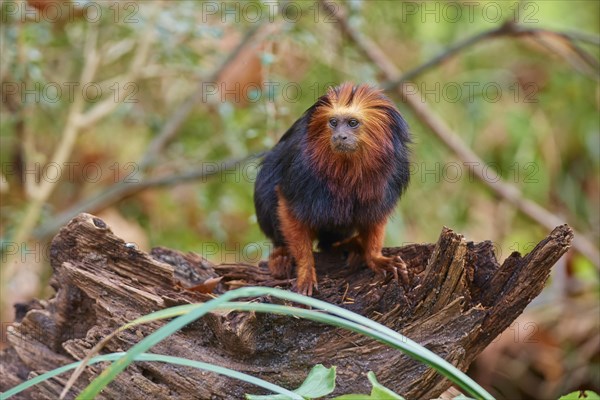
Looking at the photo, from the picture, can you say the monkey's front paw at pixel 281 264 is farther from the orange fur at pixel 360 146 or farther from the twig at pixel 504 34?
the twig at pixel 504 34

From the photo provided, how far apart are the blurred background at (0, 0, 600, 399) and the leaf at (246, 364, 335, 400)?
6.98 ft

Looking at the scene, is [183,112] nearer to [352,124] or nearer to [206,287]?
[206,287]

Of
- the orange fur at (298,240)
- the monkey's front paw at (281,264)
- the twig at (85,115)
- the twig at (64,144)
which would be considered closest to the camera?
the orange fur at (298,240)

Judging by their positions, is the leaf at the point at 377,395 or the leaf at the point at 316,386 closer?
the leaf at the point at 377,395

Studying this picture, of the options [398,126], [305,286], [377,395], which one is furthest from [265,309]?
[398,126]

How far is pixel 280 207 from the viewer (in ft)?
12.4

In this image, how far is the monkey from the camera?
3.51 meters

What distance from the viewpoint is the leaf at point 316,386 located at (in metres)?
2.59

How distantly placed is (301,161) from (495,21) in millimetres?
4963

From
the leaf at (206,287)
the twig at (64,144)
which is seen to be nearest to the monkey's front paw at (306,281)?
the leaf at (206,287)

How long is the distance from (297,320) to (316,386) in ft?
2.00

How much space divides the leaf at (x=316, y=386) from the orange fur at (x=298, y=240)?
3.05ft

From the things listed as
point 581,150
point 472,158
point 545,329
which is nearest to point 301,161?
point 472,158

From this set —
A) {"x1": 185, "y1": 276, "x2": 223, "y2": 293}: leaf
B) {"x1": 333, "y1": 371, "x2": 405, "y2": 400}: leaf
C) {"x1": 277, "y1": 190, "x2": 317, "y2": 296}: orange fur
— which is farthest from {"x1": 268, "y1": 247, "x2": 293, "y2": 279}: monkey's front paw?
{"x1": 333, "y1": 371, "x2": 405, "y2": 400}: leaf
